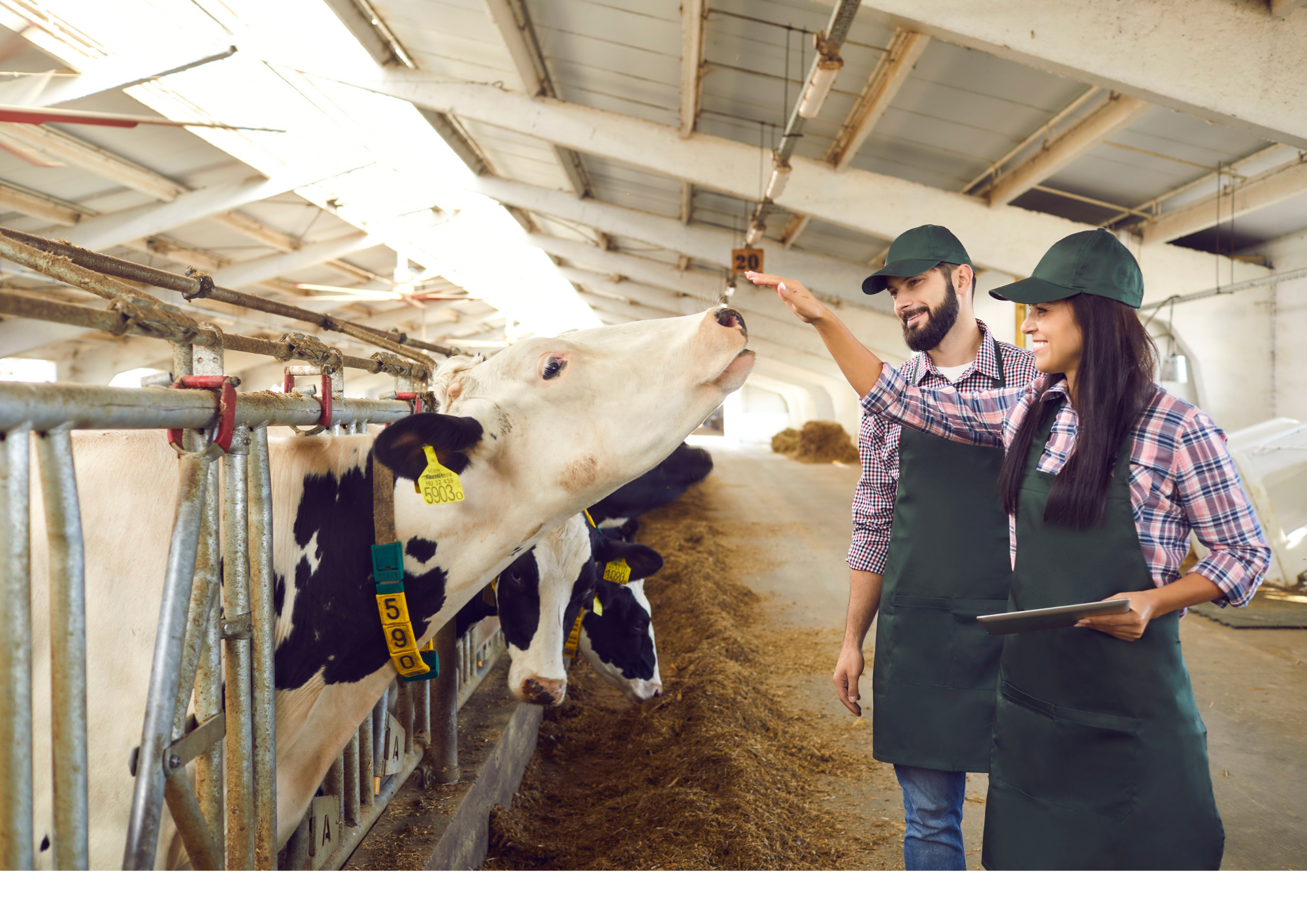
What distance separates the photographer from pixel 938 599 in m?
1.84

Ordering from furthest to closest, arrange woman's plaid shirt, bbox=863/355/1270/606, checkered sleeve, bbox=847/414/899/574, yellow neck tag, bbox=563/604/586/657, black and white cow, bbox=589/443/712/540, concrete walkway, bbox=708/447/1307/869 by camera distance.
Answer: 1. black and white cow, bbox=589/443/712/540
2. yellow neck tag, bbox=563/604/586/657
3. concrete walkway, bbox=708/447/1307/869
4. checkered sleeve, bbox=847/414/899/574
5. woman's plaid shirt, bbox=863/355/1270/606

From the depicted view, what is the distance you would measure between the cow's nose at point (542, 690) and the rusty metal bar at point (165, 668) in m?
1.54

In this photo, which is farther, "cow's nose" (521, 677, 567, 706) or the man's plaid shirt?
"cow's nose" (521, 677, 567, 706)

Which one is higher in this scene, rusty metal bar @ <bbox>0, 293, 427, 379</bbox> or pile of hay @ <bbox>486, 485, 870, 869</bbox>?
rusty metal bar @ <bbox>0, 293, 427, 379</bbox>

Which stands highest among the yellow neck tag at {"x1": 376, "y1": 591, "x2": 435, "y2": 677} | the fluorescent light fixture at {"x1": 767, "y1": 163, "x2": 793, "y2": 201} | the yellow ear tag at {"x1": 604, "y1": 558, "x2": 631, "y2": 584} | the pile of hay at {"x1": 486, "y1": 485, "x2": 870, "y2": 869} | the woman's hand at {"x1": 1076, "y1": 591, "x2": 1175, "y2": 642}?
the fluorescent light fixture at {"x1": 767, "y1": 163, "x2": 793, "y2": 201}

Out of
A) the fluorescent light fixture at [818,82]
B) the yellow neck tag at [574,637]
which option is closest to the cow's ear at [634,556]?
the yellow neck tag at [574,637]

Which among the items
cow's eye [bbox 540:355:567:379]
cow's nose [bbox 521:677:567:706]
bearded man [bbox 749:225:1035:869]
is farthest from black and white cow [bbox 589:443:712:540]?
bearded man [bbox 749:225:1035:869]

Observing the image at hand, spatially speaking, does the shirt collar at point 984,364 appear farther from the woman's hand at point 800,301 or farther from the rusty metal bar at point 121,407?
the rusty metal bar at point 121,407

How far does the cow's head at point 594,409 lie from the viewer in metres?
1.86

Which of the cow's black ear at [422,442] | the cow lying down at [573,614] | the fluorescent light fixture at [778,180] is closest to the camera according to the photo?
the cow's black ear at [422,442]

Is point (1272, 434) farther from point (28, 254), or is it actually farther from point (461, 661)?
point (28, 254)

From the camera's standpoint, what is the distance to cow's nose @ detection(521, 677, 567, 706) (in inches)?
105

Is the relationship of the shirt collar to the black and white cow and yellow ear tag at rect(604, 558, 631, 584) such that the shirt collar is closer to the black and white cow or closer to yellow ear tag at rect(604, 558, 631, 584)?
yellow ear tag at rect(604, 558, 631, 584)

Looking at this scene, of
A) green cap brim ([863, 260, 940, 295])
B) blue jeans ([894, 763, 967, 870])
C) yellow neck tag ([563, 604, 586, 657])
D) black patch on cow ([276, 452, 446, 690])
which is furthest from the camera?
yellow neck tag ([563, 604, 586, 657])
